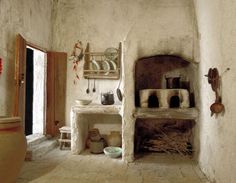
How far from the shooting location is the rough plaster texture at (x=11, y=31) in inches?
121

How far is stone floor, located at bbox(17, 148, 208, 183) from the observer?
8.82ft

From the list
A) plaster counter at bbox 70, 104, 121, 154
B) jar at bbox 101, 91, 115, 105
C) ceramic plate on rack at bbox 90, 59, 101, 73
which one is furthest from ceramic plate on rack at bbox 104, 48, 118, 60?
plaster counter at bbox 70, 104, 121, 154

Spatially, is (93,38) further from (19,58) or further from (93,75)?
(19,58)

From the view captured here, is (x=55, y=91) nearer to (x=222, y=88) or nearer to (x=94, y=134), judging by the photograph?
(x=94, y=134)

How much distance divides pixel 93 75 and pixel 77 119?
0.93 meters

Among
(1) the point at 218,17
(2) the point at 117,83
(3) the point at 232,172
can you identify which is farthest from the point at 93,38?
(3) the point at 232,172

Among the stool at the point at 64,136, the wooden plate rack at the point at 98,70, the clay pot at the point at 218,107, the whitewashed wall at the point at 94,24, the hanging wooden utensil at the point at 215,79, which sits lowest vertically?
the stool at the point at 64,136

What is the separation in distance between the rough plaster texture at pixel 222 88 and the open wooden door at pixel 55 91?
2449mm

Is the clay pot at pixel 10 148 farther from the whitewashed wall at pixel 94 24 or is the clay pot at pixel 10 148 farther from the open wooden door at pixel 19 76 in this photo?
the whitewashed wall at pixel 94 24

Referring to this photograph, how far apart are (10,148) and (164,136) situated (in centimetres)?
250

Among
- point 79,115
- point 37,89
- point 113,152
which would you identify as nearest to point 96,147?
point 113,152

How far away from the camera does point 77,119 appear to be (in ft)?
12.1

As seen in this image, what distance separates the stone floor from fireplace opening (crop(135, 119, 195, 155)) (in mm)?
206

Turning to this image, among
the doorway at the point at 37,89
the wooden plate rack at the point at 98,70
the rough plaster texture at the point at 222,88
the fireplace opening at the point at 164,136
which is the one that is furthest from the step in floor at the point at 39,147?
the rough plaster texture at the point at 222,88
